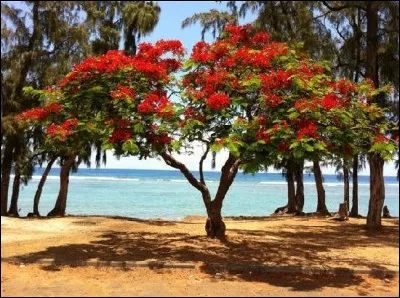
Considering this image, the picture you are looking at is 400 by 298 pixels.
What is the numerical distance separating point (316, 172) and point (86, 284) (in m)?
16.4

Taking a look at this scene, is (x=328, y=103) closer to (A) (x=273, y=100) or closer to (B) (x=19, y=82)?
(A) (x=273, y=100)

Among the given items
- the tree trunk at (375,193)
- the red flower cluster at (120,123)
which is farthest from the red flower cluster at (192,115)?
the tree trunk at (375,193)

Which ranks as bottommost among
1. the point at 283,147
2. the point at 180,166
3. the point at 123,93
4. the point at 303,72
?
the point at 180,166

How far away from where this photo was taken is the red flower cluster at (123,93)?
1012cm

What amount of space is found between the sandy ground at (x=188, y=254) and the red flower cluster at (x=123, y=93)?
135 inches

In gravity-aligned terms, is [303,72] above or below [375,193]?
above

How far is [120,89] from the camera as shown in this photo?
408 inches

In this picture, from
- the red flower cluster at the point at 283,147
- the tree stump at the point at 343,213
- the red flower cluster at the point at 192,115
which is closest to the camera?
the red flower cluster at the point at 283,147

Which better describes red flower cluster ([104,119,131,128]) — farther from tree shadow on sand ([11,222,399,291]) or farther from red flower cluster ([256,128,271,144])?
tree shadow on sand ([11,222,399,291])

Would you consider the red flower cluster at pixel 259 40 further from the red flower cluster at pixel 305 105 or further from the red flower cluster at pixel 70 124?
the red flower cluster at pixel 70 124

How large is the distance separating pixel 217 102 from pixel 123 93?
1.98 meters

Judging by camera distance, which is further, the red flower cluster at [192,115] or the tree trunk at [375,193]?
the tree trunk at [375,193]

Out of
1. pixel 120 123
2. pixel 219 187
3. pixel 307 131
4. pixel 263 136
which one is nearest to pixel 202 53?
pixel 120 123

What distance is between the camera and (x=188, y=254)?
36.8 ft
